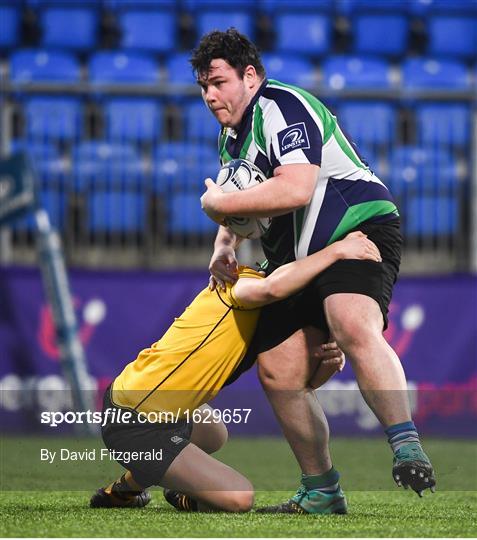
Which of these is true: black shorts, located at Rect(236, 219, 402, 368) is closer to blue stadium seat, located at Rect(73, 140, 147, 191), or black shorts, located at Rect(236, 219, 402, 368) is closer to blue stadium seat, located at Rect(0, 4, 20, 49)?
blue stadium seat, located at Rect(73, 140, 147, 191)

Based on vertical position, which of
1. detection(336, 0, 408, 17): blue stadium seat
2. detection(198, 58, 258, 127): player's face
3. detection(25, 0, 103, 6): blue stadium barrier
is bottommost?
detection(336, 0, 408, 17): blue stadium seat

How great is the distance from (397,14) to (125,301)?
4.44m

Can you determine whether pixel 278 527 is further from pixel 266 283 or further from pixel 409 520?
pixel 266 283

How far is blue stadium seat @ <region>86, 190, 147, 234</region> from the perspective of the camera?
30.8 ft

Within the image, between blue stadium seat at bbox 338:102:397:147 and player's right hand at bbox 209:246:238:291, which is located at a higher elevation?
player's right hand at bbox 209:246:238:291

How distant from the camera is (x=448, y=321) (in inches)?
345

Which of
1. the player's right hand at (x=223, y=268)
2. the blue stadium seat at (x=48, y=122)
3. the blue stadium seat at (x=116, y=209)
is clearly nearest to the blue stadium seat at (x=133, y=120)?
the blue stadium seat at (x=48, y=122)

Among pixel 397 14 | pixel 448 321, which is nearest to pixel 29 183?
pixel 448 321

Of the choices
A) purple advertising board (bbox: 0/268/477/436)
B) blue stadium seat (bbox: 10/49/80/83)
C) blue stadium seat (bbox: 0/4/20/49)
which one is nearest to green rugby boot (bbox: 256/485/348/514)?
purple advertising board (bbox: 0/268/477/436)

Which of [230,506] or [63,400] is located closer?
[230,506]

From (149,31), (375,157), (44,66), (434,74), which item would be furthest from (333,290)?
(149,31)

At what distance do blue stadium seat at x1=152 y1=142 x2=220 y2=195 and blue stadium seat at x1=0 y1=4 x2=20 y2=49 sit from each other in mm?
2738

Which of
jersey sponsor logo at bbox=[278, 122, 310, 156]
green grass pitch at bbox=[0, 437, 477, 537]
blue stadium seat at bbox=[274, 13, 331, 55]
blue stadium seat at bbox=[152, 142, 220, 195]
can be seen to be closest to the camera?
green grass pitch at bbox=[0, 437, 477, 537]

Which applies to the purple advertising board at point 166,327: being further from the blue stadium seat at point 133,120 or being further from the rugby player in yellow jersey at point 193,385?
the rugby player in yellow jersey at point 193,385
